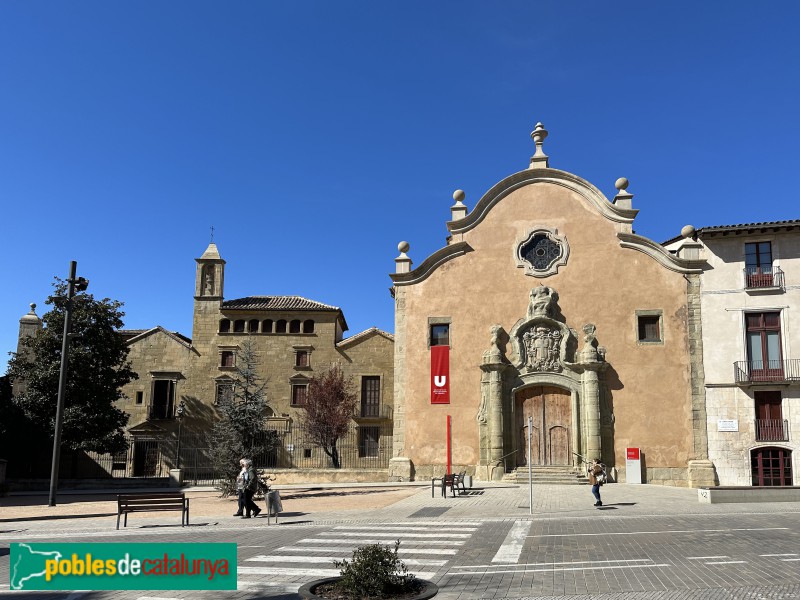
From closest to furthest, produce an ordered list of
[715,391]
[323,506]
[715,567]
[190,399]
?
[715,567], [323,506], [715,391], [190,399]

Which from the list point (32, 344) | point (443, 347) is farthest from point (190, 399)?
point (443, 347)

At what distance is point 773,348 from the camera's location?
86.1 ft

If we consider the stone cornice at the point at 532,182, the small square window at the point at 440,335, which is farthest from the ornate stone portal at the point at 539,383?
the stone cornice at the point at 532,182

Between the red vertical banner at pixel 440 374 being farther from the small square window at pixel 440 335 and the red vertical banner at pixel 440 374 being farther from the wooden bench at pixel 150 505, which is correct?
the wooden bench at pixel 150 505

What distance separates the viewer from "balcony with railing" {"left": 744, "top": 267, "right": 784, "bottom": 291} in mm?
26297

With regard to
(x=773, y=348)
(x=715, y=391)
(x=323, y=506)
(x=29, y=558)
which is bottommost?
(x=323, y=506)

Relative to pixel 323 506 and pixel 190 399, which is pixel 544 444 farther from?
pixel 190 399

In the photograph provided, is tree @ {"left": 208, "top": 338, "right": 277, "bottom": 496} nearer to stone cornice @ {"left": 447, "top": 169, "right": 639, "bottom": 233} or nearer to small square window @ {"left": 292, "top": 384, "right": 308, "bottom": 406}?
stone cornice @ {"left": 447, "top": 169, "right": 639, "bottom": 233}

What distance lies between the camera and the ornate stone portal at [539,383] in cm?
2622

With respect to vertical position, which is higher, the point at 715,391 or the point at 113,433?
the point at 715,391

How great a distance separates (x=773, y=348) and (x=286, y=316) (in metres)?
24.8

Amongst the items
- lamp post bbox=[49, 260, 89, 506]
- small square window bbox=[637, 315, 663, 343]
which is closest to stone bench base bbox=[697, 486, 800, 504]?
small square window bbox=[637, 315, 663, 343]

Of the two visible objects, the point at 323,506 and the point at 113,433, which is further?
the point at 113,433

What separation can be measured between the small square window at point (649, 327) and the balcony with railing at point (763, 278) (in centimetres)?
381
